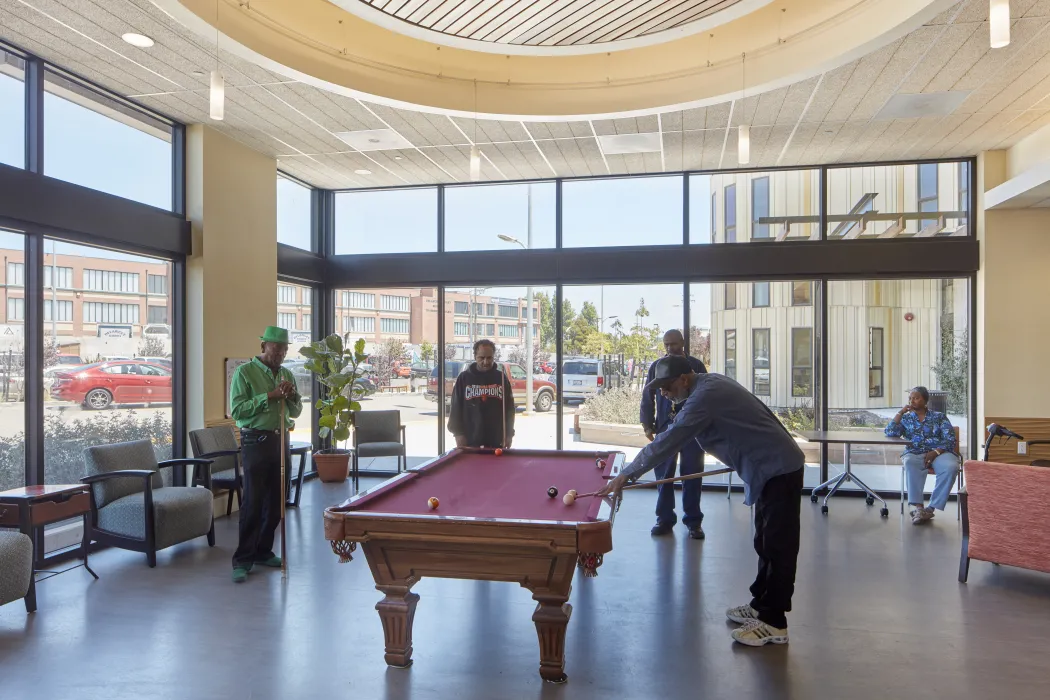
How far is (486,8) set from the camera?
4.23m

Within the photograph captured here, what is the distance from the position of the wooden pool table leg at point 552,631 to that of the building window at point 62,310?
3.99 m

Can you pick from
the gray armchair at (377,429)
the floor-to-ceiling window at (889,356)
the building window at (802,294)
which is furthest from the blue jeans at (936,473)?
the gray armchair at (377,429)

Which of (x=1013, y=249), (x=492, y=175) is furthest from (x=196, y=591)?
(x=1013, y=249)

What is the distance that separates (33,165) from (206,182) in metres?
1.47

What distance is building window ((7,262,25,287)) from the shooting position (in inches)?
181

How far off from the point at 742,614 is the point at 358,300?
19.8 feet

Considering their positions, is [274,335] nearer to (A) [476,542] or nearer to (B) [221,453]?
(B) [221,453]

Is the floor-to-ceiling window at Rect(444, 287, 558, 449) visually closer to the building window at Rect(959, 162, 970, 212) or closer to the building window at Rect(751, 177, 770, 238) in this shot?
the building window at Rect(751, 177, 770, 238)

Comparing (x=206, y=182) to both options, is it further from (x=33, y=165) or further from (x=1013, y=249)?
(x=1013, y=249)

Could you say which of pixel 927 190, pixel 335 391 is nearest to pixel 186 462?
pixel 335 391

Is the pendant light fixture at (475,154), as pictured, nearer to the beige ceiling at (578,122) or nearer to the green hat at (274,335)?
the beige ceiling at (578,122)

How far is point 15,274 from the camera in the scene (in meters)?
4.65

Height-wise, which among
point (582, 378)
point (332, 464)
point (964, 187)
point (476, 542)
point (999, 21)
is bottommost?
point (332, 464)

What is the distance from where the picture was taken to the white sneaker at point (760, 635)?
354 cm
